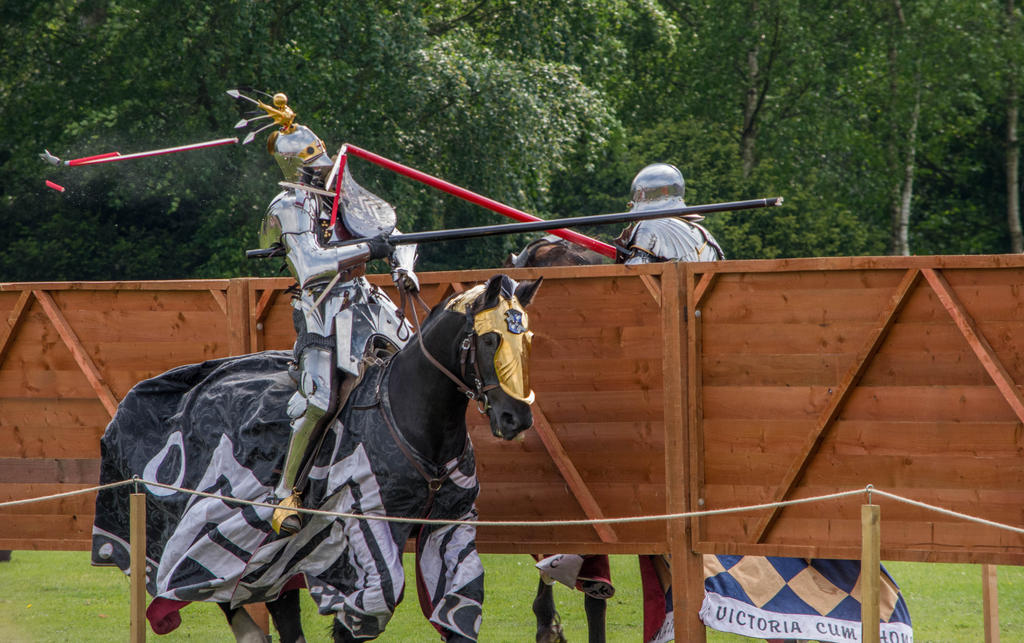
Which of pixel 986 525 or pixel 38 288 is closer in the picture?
pixel 986 525

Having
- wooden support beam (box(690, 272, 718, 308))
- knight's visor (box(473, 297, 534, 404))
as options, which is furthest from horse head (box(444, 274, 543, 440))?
wooden support beam (box(690, 272, 718, 308))

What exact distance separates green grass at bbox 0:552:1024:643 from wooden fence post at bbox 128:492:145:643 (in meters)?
2.07

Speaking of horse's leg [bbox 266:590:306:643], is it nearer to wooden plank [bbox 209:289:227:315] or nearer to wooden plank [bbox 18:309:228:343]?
wooden plank [bbox 18:309:228:343]

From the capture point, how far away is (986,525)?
6656 mm

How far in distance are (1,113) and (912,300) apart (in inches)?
645

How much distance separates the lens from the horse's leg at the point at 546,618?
891 cm

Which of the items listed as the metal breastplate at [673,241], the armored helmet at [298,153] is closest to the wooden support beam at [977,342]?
the metal breastplate at [673,241]

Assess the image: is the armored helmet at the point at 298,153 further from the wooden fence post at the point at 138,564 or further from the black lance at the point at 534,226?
the wooden fence post at the point at 138,564

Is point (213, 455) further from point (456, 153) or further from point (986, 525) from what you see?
point (456, 153)

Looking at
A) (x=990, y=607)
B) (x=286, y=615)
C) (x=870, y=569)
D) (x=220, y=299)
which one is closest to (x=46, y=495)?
(x=220, y=299)

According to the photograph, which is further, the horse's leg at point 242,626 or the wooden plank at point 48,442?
the wooden plank at point 48,442

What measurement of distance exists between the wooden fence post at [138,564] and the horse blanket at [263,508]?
476 millimetres

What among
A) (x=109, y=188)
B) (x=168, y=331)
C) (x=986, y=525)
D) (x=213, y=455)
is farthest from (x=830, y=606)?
(x=109, y=188)

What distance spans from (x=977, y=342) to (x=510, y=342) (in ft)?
7.33
